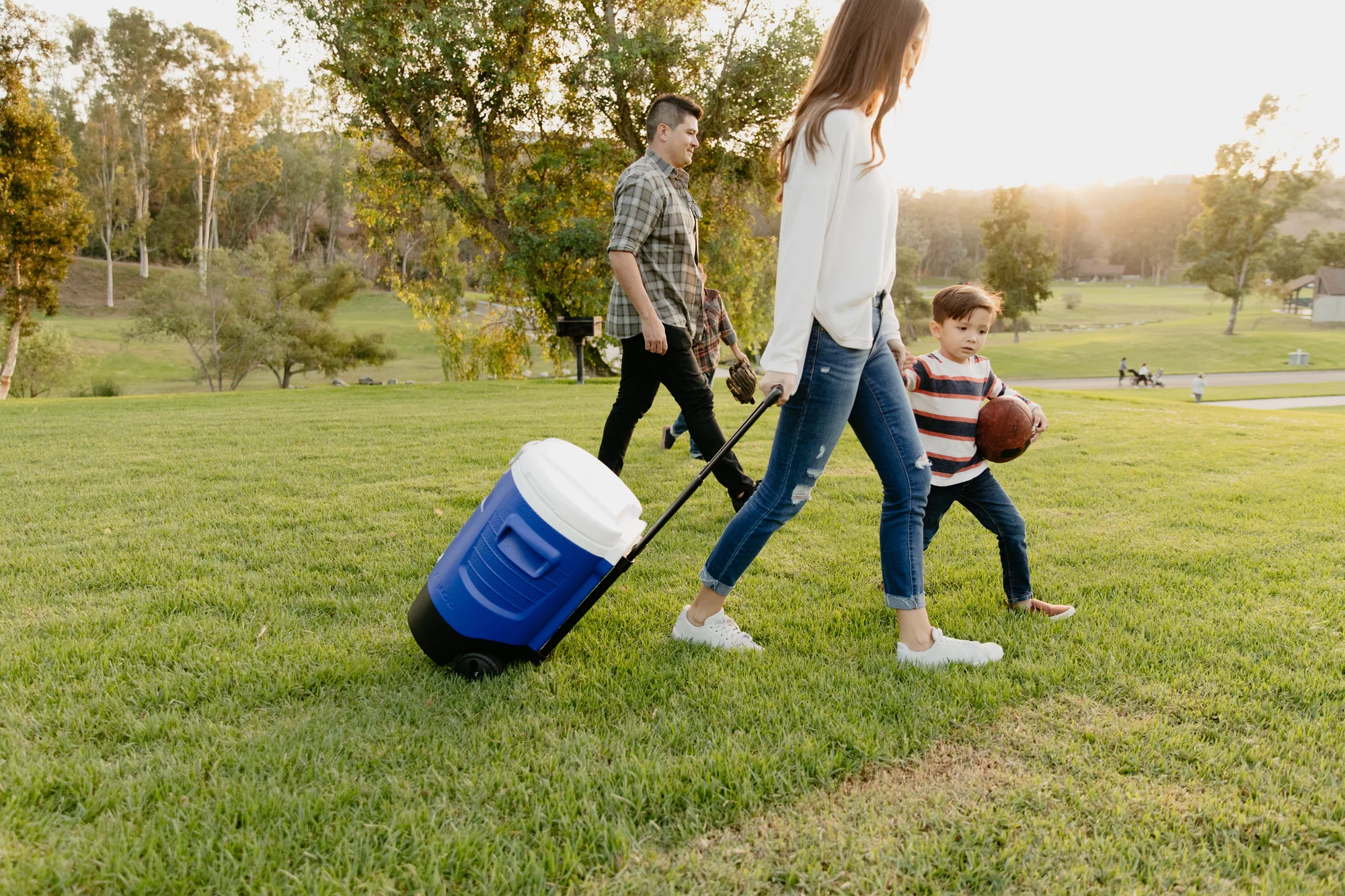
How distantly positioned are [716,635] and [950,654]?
31.0 inches

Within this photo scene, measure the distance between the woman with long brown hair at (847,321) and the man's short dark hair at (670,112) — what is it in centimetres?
159

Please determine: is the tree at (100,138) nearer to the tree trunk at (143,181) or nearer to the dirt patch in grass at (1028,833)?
the tree trunk at (143,181)

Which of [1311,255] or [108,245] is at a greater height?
[1311,255]

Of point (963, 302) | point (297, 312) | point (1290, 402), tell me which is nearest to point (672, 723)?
point (963, 302)

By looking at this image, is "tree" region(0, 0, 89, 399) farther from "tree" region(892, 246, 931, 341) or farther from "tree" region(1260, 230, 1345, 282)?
"tree" region(1260, 230, 1345, 282)

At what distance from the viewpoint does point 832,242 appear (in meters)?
2.51

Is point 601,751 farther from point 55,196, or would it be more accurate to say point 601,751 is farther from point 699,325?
point 55,196

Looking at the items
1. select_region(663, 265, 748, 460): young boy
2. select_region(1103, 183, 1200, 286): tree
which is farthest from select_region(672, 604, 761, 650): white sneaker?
select_region(1103, 183, 1200, 286): tree

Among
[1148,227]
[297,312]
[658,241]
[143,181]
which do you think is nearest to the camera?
[658,241]

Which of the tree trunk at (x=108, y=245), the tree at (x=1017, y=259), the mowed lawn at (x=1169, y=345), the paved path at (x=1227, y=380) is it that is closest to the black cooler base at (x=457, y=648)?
the paved path at (x=1227, y=380)

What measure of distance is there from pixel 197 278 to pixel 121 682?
30.9 m

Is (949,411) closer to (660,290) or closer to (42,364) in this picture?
(660,290)

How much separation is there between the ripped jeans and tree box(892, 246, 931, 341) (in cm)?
4841

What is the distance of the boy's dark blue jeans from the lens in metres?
3.20
